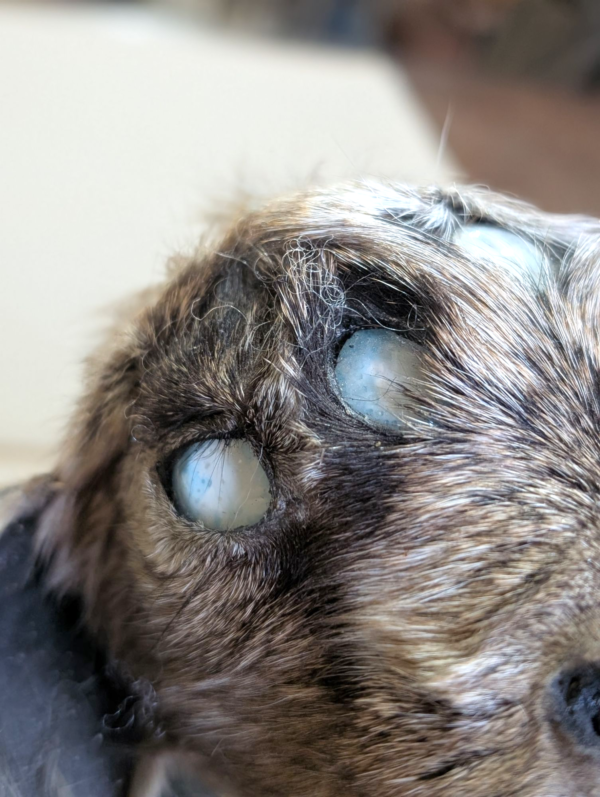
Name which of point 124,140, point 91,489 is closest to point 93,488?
point 91,489

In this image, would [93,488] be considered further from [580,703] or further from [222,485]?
[580,703]

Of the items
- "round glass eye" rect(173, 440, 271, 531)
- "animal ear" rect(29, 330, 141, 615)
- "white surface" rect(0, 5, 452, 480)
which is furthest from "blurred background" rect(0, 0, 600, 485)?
"round glass eye" rect(173, 440, 271, 531)

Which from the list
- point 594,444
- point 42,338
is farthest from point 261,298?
point 42,338

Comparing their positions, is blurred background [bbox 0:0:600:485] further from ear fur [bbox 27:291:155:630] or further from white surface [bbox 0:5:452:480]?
Result: ear fur [bbox 27:291:155:630]

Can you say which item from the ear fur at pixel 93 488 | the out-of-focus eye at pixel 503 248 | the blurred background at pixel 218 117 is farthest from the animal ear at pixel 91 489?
the blurred background at pixel 218 117

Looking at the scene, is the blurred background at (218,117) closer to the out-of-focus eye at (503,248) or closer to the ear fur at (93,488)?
the ear fur at (93,488)
